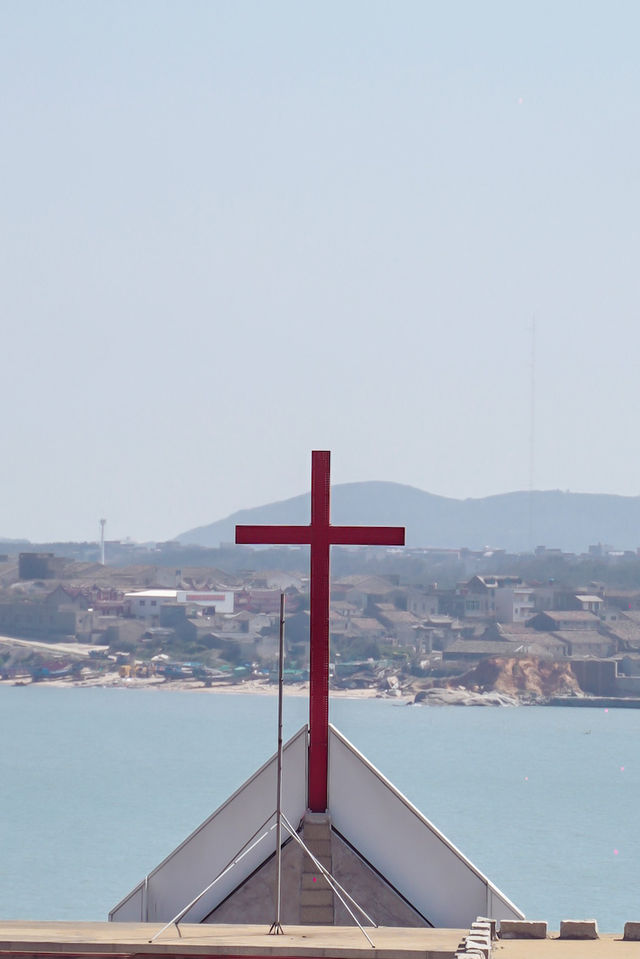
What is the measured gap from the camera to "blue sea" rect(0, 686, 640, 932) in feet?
162

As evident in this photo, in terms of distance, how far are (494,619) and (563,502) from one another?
3051 cm

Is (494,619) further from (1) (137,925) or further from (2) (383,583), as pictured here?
(1) (137,925)

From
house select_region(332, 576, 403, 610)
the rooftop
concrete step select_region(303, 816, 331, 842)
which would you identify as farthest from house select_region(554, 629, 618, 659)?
the rooftop

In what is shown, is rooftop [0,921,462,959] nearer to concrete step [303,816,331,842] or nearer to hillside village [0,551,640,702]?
concrete step [303,816,331,842]

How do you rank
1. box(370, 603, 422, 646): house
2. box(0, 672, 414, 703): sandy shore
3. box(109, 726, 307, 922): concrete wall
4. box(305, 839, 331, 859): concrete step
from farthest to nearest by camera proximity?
box(0, 672, 414, 703): sandy shore < box(370, 603, 422, 646): house < box(109, 726, 307, 922): concrete wall < box(305, 839, 331, 859): concrete step

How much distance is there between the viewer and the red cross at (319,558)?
934 centimetres

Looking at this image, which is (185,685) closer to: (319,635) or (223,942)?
(319,635)

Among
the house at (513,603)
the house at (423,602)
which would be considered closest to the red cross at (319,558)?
the house at (423,602)

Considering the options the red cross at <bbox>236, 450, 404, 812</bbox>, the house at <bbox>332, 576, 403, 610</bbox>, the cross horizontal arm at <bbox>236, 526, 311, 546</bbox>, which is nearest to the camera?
the red cross at <bbox>236, 450, 404, 812</bbox>

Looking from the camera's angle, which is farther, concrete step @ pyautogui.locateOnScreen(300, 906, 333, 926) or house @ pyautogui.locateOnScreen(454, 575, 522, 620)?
house @ pyautogui.locateOnScreen(454, 575, 522, 620)

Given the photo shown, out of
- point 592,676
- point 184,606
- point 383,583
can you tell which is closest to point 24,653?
point 184,606

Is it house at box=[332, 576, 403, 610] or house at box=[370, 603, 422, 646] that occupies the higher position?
house at box=[332, 576, 403, 610]

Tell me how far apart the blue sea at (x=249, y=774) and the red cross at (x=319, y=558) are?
32044 millimetres

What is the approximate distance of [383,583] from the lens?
8694 centimetres
